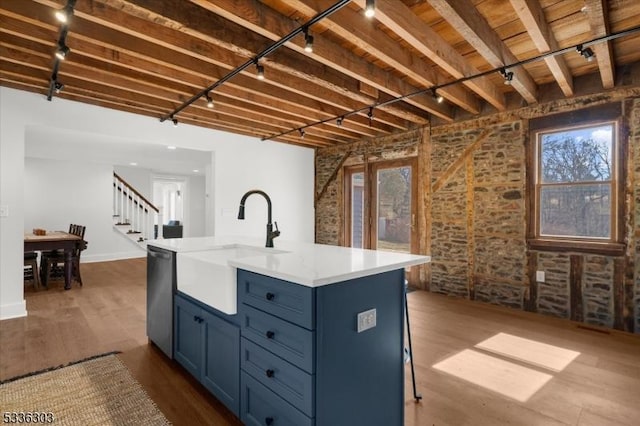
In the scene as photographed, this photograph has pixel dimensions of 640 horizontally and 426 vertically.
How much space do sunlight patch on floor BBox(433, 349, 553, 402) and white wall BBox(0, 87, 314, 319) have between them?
422 cm

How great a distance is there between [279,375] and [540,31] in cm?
303

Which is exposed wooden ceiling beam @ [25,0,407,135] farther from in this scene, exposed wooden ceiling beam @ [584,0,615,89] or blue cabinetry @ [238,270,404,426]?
exposed wooden ceiling beam @ [584,0,615,89]

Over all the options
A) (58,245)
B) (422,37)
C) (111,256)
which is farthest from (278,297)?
(111,256)

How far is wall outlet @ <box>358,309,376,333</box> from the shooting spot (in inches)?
62.4

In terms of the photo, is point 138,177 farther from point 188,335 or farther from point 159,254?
point 188,335

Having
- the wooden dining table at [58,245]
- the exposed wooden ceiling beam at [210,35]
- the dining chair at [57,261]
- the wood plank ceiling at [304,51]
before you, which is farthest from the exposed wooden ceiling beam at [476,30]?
the dining chair at [57,261]

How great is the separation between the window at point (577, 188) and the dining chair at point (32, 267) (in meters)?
7.14

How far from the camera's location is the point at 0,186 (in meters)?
3.71

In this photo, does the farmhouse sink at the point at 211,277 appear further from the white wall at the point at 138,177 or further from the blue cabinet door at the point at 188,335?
the white wall at the point at 138,177

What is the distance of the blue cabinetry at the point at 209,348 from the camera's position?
190 cm

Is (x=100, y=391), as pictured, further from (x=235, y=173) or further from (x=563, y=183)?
(x=563, y=183)

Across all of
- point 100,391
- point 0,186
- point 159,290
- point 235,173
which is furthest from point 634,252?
point 0,186

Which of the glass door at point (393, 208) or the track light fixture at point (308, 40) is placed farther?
the glass door at point (393, 208)

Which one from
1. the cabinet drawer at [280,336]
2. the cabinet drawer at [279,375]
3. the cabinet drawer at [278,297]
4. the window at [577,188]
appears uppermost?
the window at [577,188]
